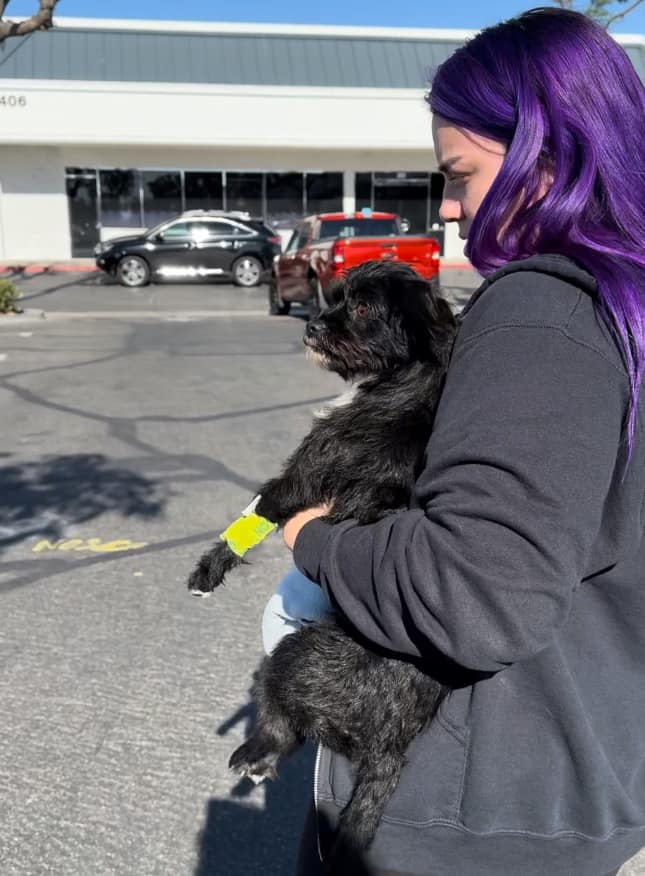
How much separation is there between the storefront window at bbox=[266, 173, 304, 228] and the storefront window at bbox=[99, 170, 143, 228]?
480 centimetres

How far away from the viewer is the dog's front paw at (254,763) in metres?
2.19

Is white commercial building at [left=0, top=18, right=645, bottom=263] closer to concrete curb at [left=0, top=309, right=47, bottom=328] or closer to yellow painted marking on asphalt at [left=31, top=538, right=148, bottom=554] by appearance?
concrete curb at [left=0, top=309, right=47, bottom=328]

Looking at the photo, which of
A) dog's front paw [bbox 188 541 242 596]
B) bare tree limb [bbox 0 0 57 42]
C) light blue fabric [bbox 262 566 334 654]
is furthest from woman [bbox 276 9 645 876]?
bare tree limb [bbox 0 0 57 42]

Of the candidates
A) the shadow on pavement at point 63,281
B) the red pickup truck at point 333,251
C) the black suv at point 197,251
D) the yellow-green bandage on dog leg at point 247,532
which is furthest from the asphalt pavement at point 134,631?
the black suv at point 197,251

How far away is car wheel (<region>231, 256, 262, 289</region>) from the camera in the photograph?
76.9ft

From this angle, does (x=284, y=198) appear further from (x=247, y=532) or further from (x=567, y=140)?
(x=567, y=140)

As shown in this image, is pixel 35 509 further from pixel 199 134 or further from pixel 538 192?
pixel 199 134

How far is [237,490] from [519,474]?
520 cm

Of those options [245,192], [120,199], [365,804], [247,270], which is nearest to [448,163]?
[365,804]

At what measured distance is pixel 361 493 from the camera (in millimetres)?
1678

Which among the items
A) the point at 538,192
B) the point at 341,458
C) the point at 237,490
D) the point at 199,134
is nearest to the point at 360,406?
the point at 341,458

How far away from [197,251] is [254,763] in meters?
22.1

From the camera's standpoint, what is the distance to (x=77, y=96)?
28375 millimetres

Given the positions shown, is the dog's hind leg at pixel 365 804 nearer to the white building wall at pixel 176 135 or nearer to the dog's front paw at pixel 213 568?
the dog's front paw at pixel 213 568
